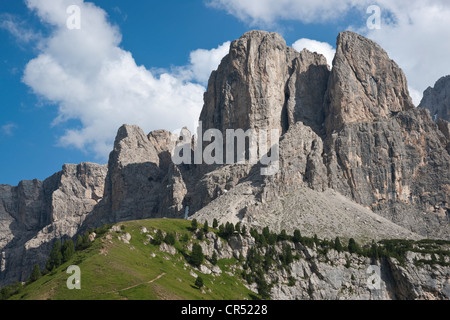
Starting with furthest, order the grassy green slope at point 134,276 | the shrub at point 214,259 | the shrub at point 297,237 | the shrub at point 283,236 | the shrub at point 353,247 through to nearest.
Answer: the shrub at point 283,236, the shrub at point 297,237, the shrub at point 353,247, the shrub at point 214,259, the grassy green slope at point 134,276

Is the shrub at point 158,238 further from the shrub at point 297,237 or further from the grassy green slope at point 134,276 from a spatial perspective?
the shrub at point 297,237

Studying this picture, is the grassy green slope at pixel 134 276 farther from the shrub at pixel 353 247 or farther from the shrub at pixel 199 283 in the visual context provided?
the shrub at pixel 353 247

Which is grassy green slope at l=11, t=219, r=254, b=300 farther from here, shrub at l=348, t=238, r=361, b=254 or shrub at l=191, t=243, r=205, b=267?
shrub at l=348, t=238, r=361, b=254

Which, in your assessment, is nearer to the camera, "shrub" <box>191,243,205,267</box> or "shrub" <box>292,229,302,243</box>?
"shrub" <box>191,243,205,267</box>

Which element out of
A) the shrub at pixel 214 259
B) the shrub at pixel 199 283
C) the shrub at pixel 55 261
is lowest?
the shrub at pixel 199 283

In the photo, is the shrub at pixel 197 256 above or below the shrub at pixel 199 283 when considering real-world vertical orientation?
above

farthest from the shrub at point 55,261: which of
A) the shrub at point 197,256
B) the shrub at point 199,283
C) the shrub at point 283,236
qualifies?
the shrub at point 283,236

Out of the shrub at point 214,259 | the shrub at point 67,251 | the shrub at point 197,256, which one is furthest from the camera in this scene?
the shrub at point 214,259

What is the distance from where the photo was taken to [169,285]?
124 meters

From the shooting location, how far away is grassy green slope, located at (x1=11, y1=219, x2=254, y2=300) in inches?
4195

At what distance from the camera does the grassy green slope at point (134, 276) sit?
350 feet

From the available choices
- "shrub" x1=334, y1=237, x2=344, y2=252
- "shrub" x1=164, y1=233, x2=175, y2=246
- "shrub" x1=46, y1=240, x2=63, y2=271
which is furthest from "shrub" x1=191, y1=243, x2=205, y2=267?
"shrub" x1=334, y1=237, x2=344, y2=252

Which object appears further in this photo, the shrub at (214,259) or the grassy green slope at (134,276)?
the shrub at (214,259)
